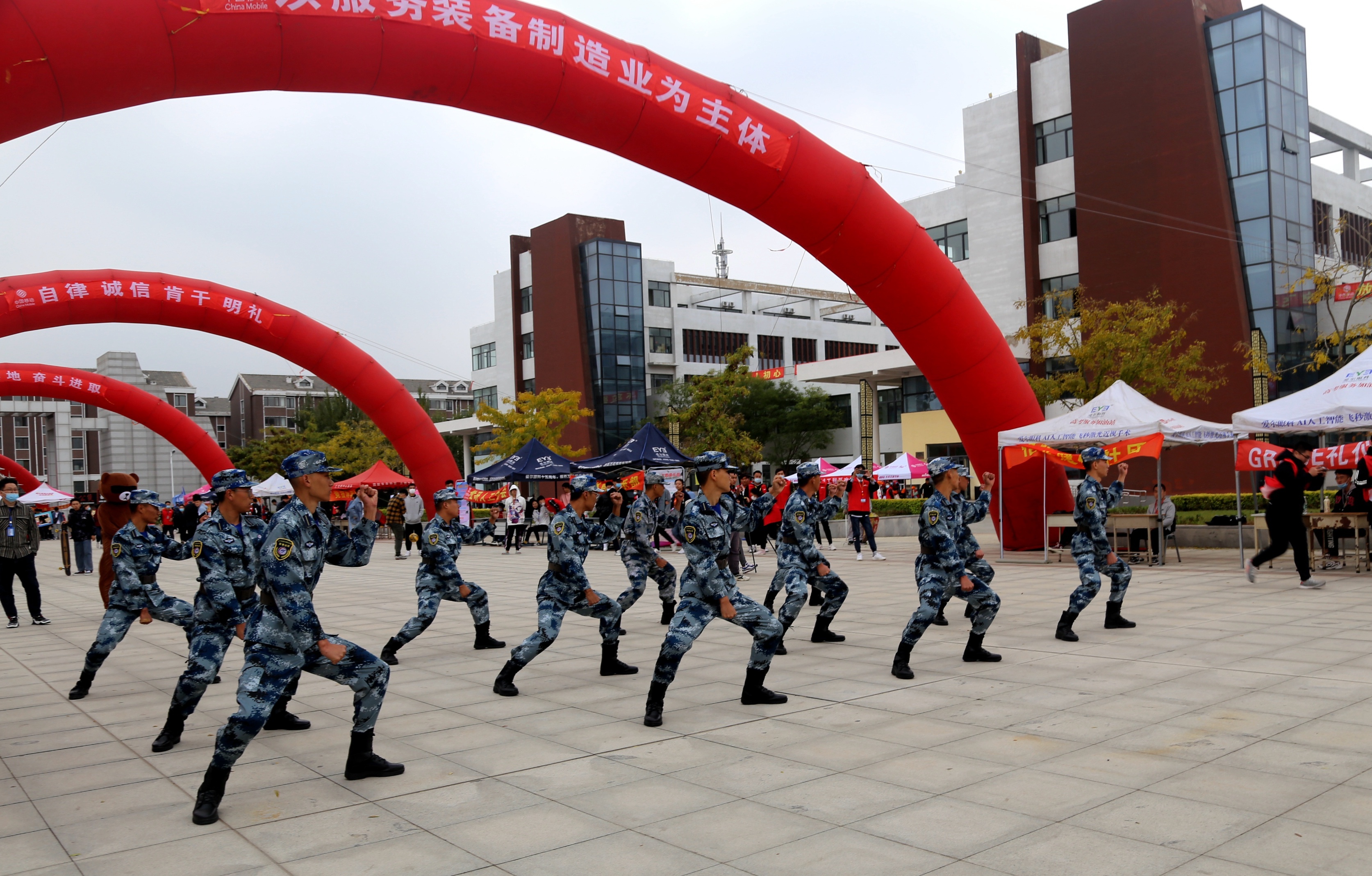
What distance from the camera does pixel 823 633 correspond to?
8836 millimetres

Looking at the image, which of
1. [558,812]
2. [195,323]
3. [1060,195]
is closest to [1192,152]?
[1060,195]

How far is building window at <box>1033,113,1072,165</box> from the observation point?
3350 cm

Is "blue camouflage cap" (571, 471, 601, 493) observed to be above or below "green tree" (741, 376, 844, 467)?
below

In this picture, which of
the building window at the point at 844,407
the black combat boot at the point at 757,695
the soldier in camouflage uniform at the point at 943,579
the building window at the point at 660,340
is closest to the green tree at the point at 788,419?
the building window at the point at 844,407

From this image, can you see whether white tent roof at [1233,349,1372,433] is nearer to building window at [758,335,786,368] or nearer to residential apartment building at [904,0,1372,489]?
residential apartment building at [904,0,1372,489]

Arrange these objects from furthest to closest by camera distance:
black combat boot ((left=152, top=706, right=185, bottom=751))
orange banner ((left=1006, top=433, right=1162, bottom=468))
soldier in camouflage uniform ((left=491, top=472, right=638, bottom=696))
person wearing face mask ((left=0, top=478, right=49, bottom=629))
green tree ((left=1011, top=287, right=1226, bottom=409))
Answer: green tree ((left=1011, top=287, right=1226, bottom=409))
orange banner ((left=1006, top=433, right=1162, bottom=468))
person wearing face mask ((left=0, top=478, right=49, bottom=629))
soldier in camouflage uniform ((left=491, top=472, right=638, bottom=696))
black combat boot ((left=152, top=706, right=185, bottom=751))

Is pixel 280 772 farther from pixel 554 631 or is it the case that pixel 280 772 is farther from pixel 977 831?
pixel 977 831

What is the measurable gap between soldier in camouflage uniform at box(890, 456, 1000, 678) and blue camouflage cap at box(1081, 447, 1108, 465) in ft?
5.06

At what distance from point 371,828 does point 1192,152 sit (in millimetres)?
32429

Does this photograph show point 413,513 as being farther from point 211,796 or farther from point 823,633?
point 211,796

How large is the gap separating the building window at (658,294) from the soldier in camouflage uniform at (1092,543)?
155 ft

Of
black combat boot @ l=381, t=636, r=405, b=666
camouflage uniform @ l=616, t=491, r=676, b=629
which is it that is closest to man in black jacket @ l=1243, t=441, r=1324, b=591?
camouflage uniform @ l=616, t=491, r=676, b=629

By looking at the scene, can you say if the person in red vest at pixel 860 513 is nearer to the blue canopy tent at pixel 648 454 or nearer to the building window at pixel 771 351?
the blue canopy tent at pixel 648 454

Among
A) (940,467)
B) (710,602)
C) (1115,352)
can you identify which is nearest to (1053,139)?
(1115,352)
